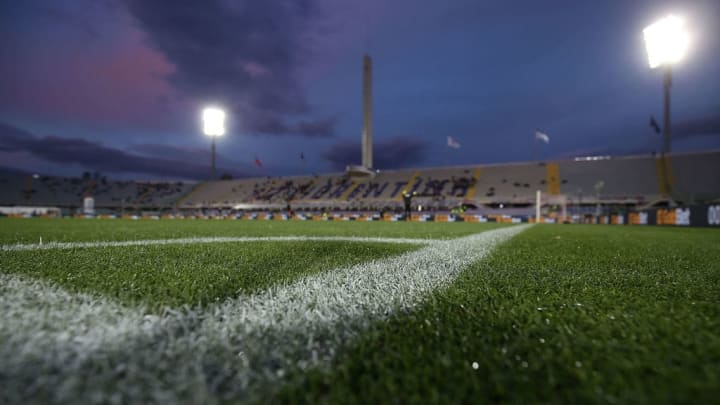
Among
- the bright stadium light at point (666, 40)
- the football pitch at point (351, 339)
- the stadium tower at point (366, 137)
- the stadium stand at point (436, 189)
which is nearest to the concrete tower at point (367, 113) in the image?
the stadium tower at point (366, 137)

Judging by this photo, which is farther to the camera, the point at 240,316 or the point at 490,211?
the point at 490,211

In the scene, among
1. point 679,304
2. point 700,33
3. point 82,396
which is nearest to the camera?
point 82,396

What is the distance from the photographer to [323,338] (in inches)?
38.4

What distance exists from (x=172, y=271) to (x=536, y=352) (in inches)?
73.7

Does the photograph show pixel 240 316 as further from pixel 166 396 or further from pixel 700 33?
pixel 700 33

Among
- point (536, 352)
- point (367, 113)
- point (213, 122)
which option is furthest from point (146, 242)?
point (367, 113)

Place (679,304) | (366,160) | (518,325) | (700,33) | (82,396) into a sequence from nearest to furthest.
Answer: (82,396) < (518,325) < (679,304) < (700,33) < (366,160)

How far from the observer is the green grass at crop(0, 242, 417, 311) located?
1.41 metres

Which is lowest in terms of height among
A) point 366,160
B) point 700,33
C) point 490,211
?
point 490,211

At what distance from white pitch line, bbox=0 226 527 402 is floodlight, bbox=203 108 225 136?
33217 millimetres

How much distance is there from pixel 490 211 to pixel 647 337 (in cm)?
3126

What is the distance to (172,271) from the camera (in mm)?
1952

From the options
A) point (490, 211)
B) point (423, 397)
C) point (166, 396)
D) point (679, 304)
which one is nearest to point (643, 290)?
point (679, 304)

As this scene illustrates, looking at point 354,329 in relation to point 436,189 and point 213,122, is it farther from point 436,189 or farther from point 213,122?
point 436,189
